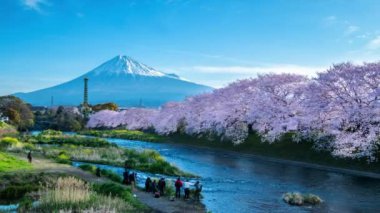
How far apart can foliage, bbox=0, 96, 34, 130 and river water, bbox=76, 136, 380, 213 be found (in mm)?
74648

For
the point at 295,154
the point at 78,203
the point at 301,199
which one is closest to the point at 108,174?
the point at 78,203

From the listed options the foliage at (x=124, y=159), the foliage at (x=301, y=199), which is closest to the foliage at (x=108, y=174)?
the foliage at (x=124, y=159)

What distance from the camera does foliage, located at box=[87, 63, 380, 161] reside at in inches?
1884

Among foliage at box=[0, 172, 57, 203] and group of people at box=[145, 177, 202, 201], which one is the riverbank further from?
foliage at box=[0, 172, 57, 203]

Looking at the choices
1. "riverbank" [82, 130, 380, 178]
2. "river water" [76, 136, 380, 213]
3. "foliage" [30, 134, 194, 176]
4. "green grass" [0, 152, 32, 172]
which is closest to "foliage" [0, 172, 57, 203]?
"green grass" [0, 152, 32, 172]

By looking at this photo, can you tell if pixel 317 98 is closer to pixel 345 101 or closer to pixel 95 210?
pixel 345 101

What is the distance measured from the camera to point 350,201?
30.2 metres

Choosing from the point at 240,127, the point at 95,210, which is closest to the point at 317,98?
the point at 240,127

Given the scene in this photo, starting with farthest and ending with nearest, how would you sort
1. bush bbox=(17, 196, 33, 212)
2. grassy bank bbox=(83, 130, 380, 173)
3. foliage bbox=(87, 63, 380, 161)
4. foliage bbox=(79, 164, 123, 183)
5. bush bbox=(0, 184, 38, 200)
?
foliage bbox=(87, 63, 380, 161) < grassy bank bbox=(83, 130, 380, 173) < foliage bbox=(79, 164, 123, 183) < bush bbox=(0, 184, 38, 200) < bush bbox=(17, 196, 33, 212)

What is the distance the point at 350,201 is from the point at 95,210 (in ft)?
61.9

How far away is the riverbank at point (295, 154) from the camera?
4491 centimetres

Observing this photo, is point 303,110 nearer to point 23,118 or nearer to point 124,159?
point 124,159

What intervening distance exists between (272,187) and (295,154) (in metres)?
20.8

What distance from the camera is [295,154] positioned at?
55500 mm
